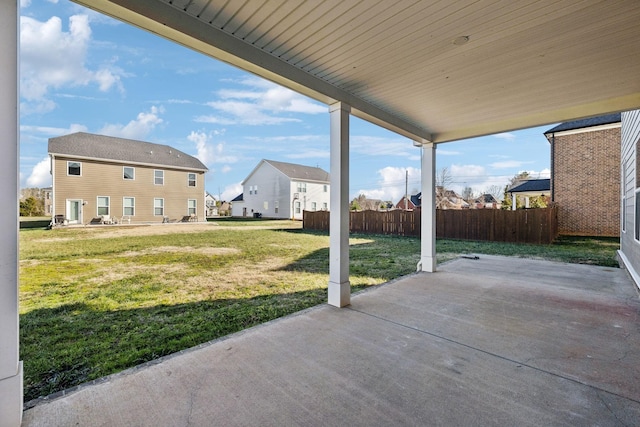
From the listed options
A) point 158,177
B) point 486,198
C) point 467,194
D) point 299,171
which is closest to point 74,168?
point 158,177

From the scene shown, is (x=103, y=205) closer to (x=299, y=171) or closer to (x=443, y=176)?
(x=299, y=171)

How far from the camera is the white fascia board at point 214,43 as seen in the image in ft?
6.62

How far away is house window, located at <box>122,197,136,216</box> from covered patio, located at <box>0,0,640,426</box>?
60.0ft

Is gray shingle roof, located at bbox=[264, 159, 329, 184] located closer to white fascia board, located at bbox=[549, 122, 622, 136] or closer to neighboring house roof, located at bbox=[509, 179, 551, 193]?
neighboring house roof, located at bbox=[509, 179, 551, 193]

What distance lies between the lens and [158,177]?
1905cm

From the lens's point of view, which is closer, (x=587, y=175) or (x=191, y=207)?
(x=587, y=175)

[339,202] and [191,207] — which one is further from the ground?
[191,207]

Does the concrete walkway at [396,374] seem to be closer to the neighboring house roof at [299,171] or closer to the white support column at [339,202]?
the white support column at [339,202]

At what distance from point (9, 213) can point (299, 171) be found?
2709cm

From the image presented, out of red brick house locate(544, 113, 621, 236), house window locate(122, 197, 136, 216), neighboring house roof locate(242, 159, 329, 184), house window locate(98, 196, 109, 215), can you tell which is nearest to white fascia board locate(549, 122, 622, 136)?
red brick house locate(544, 113, 621, 236)

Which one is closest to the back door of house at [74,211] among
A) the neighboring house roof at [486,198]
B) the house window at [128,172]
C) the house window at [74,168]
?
the house window at [74,168]

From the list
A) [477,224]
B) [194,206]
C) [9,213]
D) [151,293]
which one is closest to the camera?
[9,213]

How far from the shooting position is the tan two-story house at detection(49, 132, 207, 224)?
51.4 feet

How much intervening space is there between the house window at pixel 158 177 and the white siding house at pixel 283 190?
33.5ft
